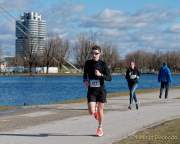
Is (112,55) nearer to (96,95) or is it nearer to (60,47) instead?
(60,47)

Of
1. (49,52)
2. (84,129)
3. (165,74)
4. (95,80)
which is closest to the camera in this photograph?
(95,80)

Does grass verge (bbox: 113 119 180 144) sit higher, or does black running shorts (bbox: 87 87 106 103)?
black running shorts (bbox: 87 87 106 103)

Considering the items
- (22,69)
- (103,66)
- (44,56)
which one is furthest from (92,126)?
(22,69)

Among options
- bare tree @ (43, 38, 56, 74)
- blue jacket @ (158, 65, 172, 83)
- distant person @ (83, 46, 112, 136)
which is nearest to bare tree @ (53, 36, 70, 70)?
bare tree @ (43, 38, 56, 74)

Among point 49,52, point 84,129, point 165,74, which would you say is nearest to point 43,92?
point 165,74

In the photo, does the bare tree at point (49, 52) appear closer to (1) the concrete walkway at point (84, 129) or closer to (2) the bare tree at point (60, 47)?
(2) the bare tree at point (60, 47)

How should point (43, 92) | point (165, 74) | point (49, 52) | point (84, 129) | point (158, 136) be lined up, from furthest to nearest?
1. point (49, 52)
2. point (43, 92)
3. point (165, 74)
4. point (84, 129)
5. point (158, 136)

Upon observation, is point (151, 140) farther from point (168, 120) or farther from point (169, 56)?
point (169, 56)

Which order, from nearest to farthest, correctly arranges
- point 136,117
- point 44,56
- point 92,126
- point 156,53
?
point 92,126
point 136,117
point 44,56
point 156,53

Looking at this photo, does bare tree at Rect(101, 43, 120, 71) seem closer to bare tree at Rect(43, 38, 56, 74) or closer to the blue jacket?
bare tree at Rect(43, 38, 56, 74)

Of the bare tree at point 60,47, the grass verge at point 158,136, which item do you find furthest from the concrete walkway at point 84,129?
the bare tree at point 60,47

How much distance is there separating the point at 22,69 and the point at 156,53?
49003 mm

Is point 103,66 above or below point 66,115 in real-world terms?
above

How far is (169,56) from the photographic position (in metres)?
182
